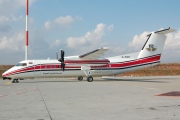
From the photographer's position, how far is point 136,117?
25.3ft

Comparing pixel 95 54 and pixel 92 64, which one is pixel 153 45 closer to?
pixel 95 54

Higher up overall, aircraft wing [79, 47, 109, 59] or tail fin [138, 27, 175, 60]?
tail fin [138, 27, 175, 60]

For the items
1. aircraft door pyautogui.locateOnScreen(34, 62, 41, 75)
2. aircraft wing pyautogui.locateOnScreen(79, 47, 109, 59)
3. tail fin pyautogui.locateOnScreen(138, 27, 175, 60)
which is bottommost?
aircraft door pyautogui.locateOnScreen(34, 62, 41, 75)

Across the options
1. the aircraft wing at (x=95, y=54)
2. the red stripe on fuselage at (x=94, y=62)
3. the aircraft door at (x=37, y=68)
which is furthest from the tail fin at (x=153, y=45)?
the aircraft door at (x=37, y=68)

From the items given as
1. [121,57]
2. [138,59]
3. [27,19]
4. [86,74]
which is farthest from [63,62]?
[27,19]

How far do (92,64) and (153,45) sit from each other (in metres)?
8.57

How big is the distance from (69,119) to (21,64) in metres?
21.6

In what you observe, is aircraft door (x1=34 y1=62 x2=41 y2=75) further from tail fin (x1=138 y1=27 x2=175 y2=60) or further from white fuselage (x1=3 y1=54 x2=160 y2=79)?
tail fin (x1=138 y1=27 x2=175 y2=60)

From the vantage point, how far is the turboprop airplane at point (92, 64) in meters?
27.6

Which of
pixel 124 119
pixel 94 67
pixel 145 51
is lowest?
pixel 124 119

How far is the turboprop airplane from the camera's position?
27625mm

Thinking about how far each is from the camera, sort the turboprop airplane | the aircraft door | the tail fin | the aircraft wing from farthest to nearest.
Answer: the tail fin < the aircraft door < the turboprop airplane < the aircraft wing

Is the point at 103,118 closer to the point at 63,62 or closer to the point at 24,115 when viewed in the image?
the point at 24,115

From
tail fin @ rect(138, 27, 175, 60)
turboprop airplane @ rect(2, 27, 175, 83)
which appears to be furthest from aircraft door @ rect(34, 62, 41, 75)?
tail fin @ rect(138, 27, 175, 60)
